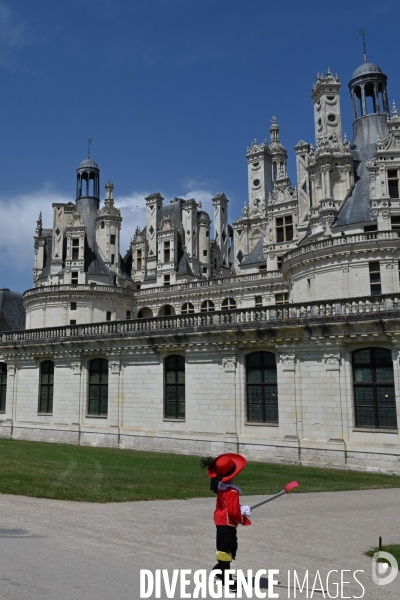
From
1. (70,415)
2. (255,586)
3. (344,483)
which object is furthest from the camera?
(70,415)

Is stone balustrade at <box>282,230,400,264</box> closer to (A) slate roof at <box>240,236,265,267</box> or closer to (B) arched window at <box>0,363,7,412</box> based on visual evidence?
(A) slate roof at <box>240,236,265,267</box>

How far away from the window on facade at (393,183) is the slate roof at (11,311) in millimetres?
39845

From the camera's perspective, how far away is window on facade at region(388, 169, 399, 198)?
3638 centimetres

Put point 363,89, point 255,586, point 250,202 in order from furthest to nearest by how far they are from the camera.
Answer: point 250,202, point 363,89, point 255,586

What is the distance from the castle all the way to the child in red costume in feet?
47.3

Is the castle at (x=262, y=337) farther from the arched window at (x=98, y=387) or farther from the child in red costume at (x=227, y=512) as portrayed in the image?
the child in red costume at (x=227, y=512)

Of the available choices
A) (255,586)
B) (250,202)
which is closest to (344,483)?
(255,586)

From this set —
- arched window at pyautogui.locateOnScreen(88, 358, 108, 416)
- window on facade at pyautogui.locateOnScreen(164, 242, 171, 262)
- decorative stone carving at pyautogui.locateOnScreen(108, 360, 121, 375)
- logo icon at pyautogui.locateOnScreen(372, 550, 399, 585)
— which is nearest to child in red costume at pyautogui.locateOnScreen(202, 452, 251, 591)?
logo icon at pyautogui.locateOnScreen(372, 550, 399, 585)

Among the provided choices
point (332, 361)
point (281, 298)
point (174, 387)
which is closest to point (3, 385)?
point (174, 387)

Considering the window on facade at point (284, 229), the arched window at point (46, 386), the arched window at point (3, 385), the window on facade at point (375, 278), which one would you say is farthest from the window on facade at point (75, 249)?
the window on facade at point (375, 278)

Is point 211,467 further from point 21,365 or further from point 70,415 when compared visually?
point 21,365

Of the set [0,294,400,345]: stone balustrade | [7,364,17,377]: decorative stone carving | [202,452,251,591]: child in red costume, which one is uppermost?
[0,294,400,345]: stone balustrade

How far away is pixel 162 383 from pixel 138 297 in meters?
31.9

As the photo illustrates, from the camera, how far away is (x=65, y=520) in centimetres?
1013
